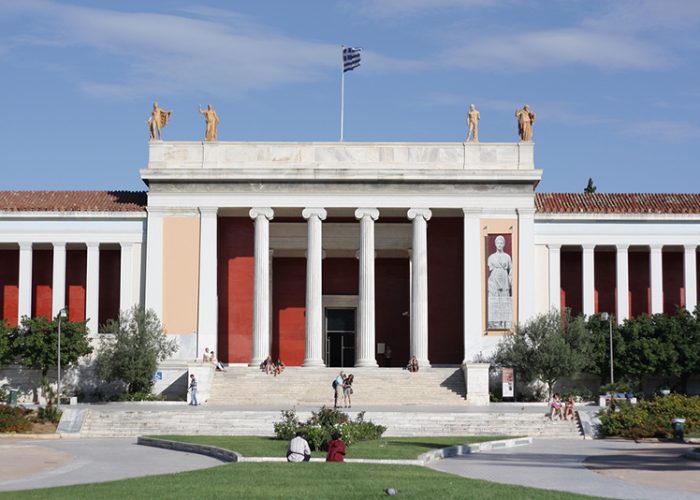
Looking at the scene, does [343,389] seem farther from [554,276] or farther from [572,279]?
[572,279]

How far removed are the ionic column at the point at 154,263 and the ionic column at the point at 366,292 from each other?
377 inches

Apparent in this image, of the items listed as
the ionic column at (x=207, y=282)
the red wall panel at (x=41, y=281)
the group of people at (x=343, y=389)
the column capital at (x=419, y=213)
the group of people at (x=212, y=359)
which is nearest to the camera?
the group of people at (x=343, y=389)

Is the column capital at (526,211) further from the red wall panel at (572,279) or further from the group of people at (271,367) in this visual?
the group of people at (271,367)

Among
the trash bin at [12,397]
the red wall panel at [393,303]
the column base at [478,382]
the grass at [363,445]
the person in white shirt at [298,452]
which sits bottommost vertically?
the grass at [363,445]

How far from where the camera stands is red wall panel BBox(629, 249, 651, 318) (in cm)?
6247

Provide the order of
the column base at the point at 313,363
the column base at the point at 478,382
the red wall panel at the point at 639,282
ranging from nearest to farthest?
the column base at the point at 478,382
the column base at the point at 313,363
the red wall panel at the point at 639,282

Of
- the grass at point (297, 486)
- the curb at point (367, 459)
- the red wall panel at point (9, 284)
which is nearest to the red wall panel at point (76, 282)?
the red wall panel at point (9, 284)

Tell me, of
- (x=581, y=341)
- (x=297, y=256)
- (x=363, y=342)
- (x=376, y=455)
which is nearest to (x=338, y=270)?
(x=297, y=256)

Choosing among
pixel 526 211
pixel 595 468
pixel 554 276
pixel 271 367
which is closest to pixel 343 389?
pixel 271 367

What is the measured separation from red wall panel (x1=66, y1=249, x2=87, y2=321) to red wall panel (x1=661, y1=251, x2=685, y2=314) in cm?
2914

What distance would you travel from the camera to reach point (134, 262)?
201 feet

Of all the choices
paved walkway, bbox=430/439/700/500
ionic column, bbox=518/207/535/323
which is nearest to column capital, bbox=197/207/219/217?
ionic column, bbox=518/207/535/323

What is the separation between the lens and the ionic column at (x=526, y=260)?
59.8m

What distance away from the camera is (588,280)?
61094 mm
